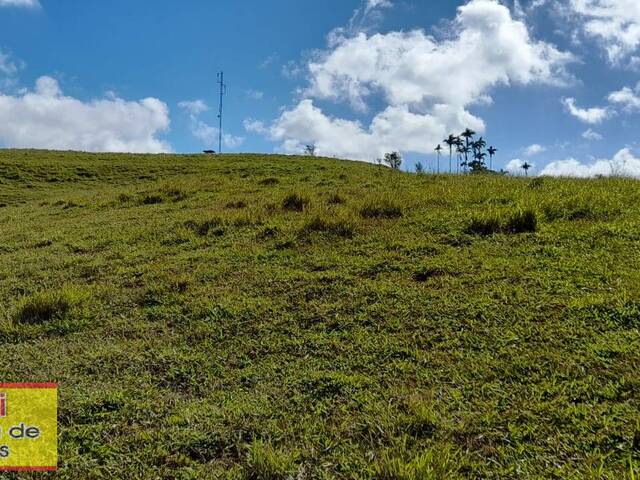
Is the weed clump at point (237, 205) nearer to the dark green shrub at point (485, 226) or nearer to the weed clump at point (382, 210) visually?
the weed clump at point (382, 210)

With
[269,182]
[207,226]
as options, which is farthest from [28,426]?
[269,182]

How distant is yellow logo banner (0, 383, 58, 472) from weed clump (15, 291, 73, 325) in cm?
153

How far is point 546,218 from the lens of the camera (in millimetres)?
7105

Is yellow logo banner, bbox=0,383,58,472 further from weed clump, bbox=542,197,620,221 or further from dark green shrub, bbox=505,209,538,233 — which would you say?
weed clump, bbox=542,197,620,221

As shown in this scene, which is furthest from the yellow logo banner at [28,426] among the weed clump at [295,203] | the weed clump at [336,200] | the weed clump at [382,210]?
the weed clump at [336,200]

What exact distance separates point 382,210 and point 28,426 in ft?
20.8

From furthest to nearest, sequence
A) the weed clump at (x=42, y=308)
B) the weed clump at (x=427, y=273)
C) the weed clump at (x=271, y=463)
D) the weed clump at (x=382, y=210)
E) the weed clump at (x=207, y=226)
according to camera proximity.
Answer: the weed clump at (x=207, y=226), the weed clump at (x=382, y=210), the weed clump at (x=427, y=273), the weed clump at (x=42, y=308), the weed clump at (x=271, y=463)

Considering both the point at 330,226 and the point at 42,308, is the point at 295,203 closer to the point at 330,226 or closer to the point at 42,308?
the point at 330,226

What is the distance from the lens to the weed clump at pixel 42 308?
522cm

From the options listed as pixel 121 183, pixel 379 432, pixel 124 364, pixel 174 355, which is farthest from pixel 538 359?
pixel 121 183

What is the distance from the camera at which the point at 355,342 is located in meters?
4.12

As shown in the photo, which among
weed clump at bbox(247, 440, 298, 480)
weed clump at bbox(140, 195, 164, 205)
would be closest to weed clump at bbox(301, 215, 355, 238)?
weed clump at bbox(247, 440, 298, 480)

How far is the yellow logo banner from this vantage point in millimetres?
2910

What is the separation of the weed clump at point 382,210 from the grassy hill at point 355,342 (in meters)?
0.04
